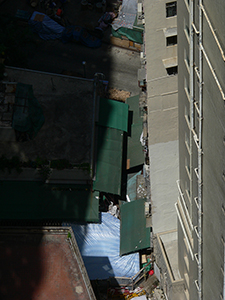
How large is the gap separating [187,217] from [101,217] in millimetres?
14560

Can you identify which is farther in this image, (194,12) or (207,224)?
(207,224)

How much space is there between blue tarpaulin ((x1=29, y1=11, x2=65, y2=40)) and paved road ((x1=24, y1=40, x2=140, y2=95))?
30.7 inches

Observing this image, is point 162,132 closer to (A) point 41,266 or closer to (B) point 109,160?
(B) point 109,160

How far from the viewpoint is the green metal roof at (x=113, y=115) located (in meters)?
39.7

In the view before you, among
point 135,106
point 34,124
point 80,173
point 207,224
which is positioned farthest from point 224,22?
point 135,106

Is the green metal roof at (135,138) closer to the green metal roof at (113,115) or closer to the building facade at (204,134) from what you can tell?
the green metal roof at (113,115)

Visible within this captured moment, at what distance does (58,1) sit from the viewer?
51250 millimetres

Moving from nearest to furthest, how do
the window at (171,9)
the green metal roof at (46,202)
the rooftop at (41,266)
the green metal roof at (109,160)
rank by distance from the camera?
the rooftop at (41,266), the window at (171,9), the green metal roof at (46,202), the green metal roof at (109,160)

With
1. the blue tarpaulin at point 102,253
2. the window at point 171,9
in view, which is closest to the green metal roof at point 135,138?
the blue tarpaulin at point 102,253

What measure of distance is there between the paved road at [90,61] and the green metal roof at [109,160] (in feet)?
28.6

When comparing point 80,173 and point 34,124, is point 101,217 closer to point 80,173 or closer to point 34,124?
point 80,173

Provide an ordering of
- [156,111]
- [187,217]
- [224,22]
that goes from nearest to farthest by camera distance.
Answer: [224,22]
[187,217]
[156,111]

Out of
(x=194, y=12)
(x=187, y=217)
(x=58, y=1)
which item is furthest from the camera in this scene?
(x=58, y=1)

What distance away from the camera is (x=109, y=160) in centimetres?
3847
